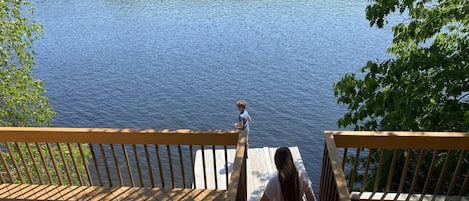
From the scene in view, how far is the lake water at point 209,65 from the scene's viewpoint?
46.2ft

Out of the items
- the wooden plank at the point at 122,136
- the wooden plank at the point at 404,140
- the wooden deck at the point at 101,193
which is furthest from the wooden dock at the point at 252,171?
the wooden plank at the point at 404,140

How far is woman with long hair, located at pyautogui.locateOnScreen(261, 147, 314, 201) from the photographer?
2959 mm

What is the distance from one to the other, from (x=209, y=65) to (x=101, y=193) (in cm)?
1374

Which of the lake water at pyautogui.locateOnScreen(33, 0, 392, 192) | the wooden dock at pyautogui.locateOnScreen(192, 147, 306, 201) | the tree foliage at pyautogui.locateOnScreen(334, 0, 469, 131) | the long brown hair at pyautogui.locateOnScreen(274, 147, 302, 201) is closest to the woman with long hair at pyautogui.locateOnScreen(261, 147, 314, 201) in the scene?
the long brown hair at pyautogui.locateOnScreen(274, 147, 302, 201)

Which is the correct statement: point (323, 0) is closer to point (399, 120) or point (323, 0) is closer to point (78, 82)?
point (78, 82)

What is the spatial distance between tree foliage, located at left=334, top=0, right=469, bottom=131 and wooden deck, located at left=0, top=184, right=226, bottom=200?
239cm

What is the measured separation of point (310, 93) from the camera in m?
15.3

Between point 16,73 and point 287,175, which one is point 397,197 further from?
point 16,73

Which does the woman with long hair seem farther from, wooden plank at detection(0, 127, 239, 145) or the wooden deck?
the wooden deck

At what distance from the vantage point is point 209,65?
698 inches

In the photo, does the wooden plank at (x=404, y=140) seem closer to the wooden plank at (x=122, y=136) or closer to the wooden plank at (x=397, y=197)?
the wooden plank at (x=397, y=197)

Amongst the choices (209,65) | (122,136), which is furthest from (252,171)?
(209,65)

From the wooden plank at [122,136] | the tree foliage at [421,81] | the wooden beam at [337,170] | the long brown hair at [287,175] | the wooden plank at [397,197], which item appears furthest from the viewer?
the tree foliage at [421,81]

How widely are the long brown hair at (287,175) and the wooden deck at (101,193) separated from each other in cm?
122
